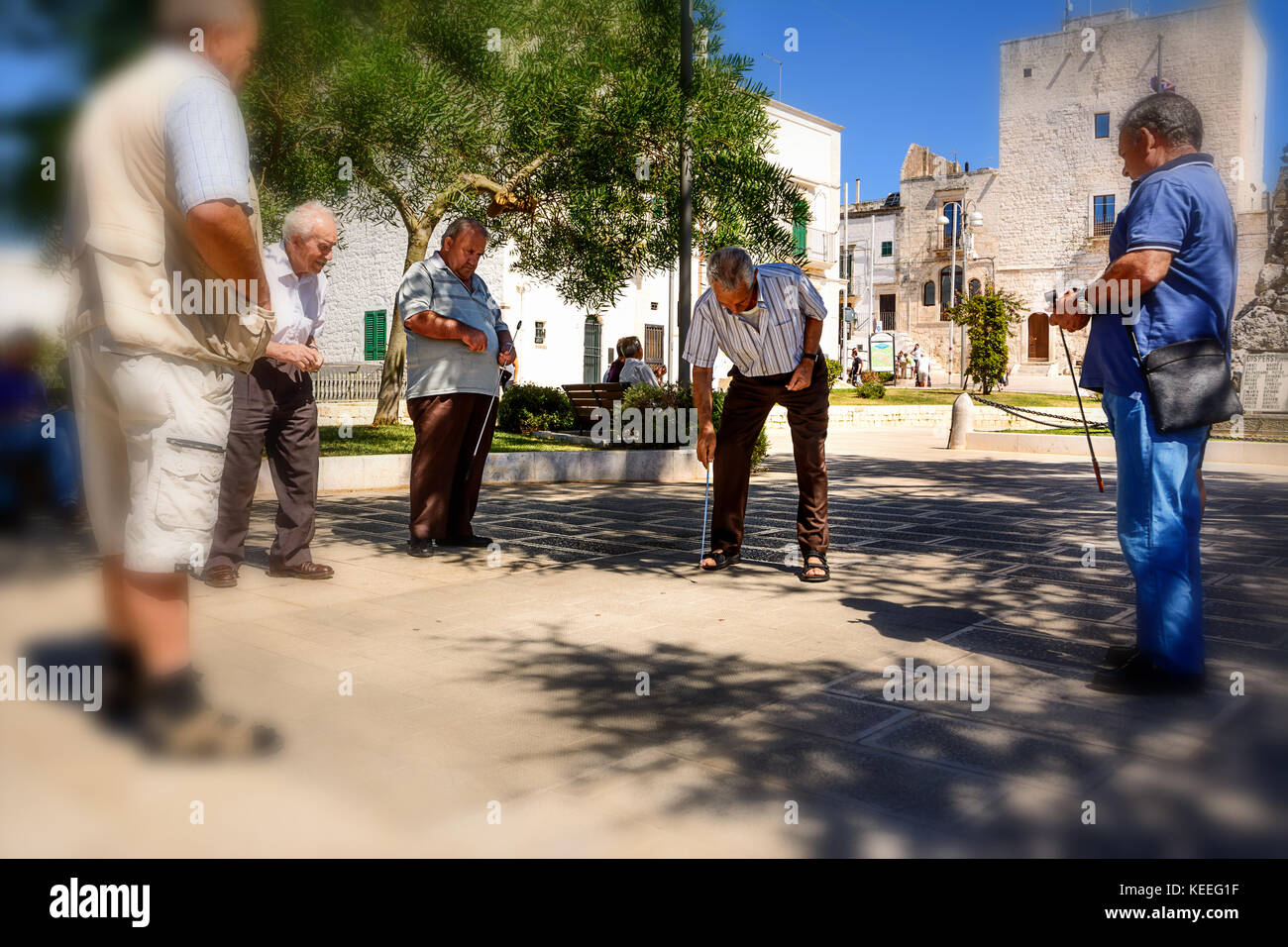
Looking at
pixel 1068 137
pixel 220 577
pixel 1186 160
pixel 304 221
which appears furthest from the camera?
pixel 1068 137

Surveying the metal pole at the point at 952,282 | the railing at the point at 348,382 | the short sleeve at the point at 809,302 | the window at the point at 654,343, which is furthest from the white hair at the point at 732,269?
the metal pole at the point at 952,282

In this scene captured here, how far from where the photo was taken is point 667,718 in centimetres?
341

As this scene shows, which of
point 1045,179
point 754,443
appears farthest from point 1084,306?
point 1045,179

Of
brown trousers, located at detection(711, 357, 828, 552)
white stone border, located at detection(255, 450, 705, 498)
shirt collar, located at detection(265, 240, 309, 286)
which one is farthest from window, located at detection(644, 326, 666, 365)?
shirt collar, located at detection(265, 240, 309, 286)

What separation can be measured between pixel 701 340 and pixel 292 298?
7.29ft

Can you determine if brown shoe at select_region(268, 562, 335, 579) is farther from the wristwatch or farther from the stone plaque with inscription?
the stone plaque with inscription

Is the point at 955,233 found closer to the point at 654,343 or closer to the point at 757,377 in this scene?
the point at 654,343

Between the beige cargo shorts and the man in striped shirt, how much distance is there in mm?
3137

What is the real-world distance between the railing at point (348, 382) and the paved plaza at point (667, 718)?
1596cm

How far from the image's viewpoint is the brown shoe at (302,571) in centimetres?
560

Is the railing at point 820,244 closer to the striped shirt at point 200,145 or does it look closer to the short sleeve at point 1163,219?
the short sleeve at point 1163,219

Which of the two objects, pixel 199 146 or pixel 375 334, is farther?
pixel 375 334

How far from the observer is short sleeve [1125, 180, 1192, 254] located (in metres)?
3.52
